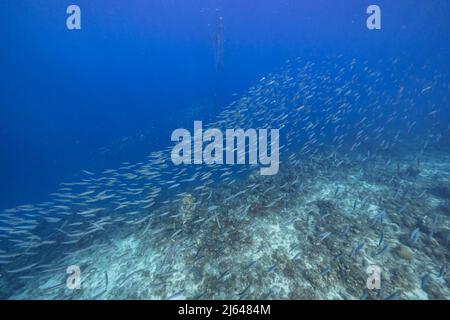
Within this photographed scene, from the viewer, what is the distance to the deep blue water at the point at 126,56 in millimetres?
33500

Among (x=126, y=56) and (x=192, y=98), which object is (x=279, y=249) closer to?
(x=192, y=98)

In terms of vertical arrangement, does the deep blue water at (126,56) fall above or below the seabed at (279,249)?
above

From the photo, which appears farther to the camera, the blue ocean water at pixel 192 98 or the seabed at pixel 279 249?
the blue ocean water at pixel 192 98

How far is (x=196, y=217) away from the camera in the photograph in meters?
8.71

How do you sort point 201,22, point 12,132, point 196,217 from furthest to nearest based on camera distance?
1. point 201,22
2. point 12,132
3. point 196,217

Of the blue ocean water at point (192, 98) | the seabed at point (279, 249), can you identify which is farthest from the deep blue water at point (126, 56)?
the seabed at point (279, 249)

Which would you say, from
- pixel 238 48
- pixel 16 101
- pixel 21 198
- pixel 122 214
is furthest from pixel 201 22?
pixel 122 214

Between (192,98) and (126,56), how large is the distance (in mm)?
73696

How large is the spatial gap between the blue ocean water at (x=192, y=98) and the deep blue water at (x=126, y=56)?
560 mm

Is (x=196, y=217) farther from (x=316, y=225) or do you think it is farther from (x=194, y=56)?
(x=194, y=56)

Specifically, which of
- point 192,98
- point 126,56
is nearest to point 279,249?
point 192,98

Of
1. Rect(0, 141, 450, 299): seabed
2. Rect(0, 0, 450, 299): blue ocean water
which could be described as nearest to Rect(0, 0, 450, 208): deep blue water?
Rect(0, 0, 450, 299): blue ocean water

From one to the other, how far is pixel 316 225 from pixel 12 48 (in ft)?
330

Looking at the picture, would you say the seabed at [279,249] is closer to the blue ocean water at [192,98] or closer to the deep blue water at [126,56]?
the blue ocean water at [192,98]
